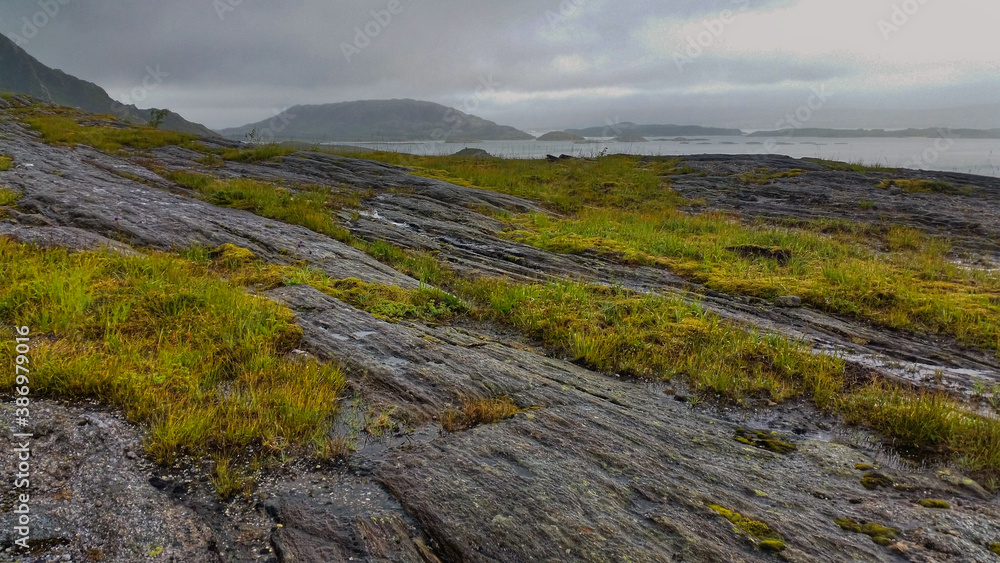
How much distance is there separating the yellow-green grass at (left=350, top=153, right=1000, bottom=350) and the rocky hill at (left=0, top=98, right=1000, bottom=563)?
0.68ft

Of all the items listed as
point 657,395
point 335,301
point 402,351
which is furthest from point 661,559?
point 335,301

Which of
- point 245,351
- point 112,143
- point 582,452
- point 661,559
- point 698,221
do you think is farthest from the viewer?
point 112,143

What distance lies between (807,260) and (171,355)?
638 inches

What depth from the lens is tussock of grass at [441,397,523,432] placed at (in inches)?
218

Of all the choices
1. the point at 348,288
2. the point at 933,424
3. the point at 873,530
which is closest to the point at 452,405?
the point at 873,530

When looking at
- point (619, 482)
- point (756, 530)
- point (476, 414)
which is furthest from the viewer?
point (476, 414)

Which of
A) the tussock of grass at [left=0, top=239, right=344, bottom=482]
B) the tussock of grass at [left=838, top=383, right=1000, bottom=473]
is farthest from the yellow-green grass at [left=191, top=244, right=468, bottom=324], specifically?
the tussock of grass at [left=838, top=383, right=1000, bottom=473]

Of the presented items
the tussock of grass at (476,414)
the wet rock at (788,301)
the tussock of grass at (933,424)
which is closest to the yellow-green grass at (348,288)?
the tussock of grass at (476,414)

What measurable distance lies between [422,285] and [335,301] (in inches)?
82.5

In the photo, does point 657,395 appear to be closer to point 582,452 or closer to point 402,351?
point 582,452

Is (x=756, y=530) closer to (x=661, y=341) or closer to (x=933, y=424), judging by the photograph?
(x=933, y=424)

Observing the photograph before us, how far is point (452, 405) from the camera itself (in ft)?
19.5

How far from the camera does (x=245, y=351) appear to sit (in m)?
6.46

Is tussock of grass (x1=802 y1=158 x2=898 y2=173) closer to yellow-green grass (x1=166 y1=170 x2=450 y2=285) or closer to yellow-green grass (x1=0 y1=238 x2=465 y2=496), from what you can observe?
yellow-green grass (x1=166 y1=170 x2=450 y2=285)
